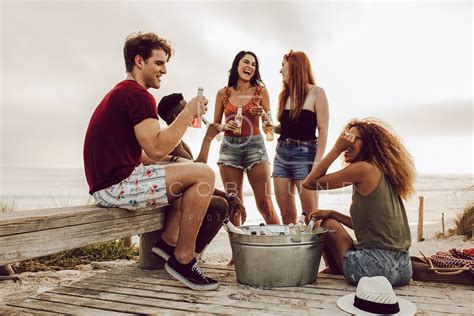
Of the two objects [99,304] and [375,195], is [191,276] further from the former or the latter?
[375,195]

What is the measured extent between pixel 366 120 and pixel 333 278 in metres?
1.28

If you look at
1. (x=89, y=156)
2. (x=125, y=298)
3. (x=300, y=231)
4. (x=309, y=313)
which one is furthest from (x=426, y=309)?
(x=89, y=156)

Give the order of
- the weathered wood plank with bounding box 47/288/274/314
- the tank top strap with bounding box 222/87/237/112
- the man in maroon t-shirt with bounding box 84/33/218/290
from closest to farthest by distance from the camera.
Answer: the weathered wood plank with bounding box 47/288/274/314
the man in maroon t-shirt with bounding box 84/33/218/290
the tank top strap with bounding box 222/87/237/112

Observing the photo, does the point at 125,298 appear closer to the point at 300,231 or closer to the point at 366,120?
the point at 300,231

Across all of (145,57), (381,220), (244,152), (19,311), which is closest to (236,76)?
(244,152)

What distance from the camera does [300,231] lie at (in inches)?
132

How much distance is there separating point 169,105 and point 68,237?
1704mm

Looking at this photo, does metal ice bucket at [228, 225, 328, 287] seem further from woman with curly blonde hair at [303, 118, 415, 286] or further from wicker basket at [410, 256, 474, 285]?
wicker basket at [410, 256, 474, 285]

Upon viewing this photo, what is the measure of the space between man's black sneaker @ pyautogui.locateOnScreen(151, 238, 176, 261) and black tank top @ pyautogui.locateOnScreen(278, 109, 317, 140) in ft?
5.19

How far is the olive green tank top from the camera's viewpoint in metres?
3.11

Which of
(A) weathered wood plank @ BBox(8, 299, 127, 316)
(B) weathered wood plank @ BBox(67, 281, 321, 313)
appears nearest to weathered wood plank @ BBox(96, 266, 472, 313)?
(B) weathered wood plank @ BBox(67, 281, 321, 313)

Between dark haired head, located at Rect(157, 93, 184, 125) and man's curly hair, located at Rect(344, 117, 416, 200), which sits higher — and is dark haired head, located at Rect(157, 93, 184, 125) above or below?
above

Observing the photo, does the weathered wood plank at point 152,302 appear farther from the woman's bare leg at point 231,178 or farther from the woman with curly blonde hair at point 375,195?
the woman's bare leg at point 231,178

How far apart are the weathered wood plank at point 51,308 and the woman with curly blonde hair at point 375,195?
1725 mm
